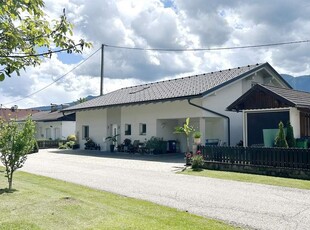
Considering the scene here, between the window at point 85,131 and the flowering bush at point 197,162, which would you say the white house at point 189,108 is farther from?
the flowering bush at point 197,162

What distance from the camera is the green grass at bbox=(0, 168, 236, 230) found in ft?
20.3

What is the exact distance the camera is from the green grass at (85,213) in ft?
20.3

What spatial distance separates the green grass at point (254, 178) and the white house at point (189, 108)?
6.94m

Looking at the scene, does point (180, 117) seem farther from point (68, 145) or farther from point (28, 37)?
point (28, 37)

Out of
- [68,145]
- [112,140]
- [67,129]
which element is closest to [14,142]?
[112,140]

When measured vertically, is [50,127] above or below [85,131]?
above

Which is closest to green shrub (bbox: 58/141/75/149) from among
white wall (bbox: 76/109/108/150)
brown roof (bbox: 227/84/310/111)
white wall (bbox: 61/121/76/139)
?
white wall (bbox: 76/109/108/150)

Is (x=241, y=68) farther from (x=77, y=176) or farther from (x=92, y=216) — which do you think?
(x=92, y=216)

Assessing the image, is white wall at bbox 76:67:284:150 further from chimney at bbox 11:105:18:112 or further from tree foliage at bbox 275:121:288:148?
chimney at bbox 11:105:18:112

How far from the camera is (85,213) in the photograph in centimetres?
700

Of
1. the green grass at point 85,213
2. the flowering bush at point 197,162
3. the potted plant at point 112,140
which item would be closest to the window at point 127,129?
the potted plant at point 112,140

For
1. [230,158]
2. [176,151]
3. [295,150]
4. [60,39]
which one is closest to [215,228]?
[60,39]

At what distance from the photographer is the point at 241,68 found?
2520 cm

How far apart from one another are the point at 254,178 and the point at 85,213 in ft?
24.4
